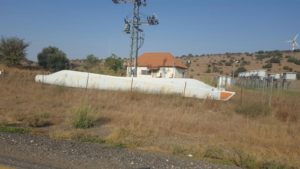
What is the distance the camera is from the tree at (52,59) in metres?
69.8

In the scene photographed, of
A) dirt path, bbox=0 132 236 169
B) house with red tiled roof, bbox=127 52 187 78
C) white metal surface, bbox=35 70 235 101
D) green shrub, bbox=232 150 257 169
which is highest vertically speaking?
house with red tiled roof, bbox=127 52 187 78

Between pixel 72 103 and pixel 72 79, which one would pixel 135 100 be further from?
pixel 72 79

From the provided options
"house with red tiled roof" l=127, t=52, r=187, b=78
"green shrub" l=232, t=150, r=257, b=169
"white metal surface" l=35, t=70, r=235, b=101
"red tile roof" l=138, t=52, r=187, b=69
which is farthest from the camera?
"red tile roof" l=138, t=52, r=187, b=69

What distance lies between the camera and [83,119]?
14383 mm

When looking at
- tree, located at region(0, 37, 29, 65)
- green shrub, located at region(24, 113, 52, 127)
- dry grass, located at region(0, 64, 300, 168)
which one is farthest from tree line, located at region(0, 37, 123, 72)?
green shrub, located at region(24, 113, 52, 127)

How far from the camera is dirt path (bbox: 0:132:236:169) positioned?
8016 millimetres

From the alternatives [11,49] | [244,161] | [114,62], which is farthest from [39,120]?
[11,49]

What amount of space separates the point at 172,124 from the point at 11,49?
54296 mm

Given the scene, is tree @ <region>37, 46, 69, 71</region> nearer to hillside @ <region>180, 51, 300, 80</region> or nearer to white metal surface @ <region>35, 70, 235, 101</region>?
hillside @ <region>180, 51, 300, 80</region>

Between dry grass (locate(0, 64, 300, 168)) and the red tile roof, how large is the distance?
33.4 metres

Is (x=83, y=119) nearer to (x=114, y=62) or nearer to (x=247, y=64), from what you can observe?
(x=114, y=62)

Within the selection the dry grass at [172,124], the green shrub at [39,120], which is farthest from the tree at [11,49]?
the green shrub at [39,120]

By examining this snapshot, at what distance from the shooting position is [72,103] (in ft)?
69.2

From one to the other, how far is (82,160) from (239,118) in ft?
39.4
